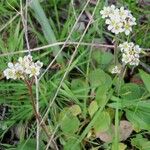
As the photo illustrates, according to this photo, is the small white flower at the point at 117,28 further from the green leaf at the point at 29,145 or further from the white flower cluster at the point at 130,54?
the green leaf at the point at 29,145

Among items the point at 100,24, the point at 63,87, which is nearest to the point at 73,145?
the point at 63,87

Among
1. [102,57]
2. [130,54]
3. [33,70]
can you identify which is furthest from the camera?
[102,57]

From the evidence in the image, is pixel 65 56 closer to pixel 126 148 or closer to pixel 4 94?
pixel 4 94

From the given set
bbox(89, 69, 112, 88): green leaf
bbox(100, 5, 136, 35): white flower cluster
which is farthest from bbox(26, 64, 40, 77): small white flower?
bbox(89, 69, 112, 88): green leaf

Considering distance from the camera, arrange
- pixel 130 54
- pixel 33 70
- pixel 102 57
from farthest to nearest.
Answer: pixel 102 57
pixel 130 54
pixel 33 70

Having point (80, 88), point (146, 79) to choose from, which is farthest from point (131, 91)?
point (80, 88)

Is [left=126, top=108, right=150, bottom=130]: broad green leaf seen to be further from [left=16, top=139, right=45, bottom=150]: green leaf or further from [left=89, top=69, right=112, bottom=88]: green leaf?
[left=16, top=139, right=45, bottom=150]: green leaf

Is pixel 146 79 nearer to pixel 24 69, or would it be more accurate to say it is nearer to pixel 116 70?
pixel 116 70

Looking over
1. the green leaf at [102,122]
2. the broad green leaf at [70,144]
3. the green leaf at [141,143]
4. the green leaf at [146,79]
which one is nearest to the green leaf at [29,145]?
the broad green leaf at [70,144]

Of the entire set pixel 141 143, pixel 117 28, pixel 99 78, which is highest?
pixel 117 28
